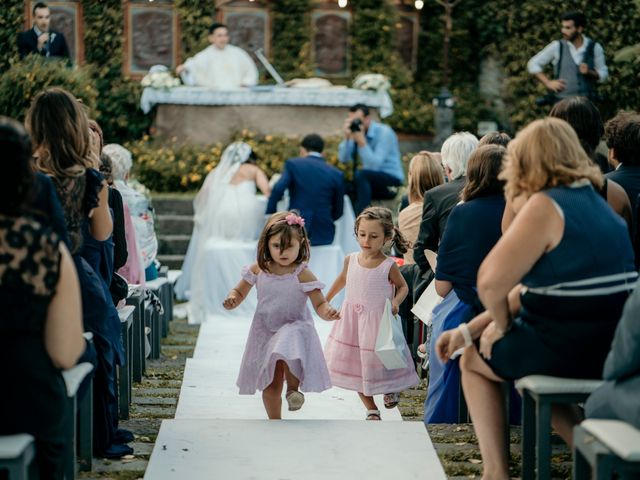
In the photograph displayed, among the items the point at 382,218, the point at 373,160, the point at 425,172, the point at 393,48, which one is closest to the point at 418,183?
the point at 425,172

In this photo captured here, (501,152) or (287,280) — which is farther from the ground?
(501,152)

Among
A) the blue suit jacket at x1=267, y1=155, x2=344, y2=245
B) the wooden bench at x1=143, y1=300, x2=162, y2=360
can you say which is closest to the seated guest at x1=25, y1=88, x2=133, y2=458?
the wooden bench at x1=143, y1=300, x2=162, y2=360

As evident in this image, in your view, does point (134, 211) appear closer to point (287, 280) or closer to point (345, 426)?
point (287, 280)

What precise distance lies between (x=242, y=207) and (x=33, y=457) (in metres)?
7.68

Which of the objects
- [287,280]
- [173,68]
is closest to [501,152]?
[287,280]

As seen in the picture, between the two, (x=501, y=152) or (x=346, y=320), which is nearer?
(x=501, y=152)

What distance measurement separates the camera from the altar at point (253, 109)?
15.0 m

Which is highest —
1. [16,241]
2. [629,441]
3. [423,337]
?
[16,241]

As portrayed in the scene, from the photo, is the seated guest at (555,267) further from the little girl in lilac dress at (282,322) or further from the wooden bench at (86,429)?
the little girl in lilac dress at (282,322)

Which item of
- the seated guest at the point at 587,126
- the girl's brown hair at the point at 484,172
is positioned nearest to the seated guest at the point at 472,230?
the girl's brown hair at the point at 484,172

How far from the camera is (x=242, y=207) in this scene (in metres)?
11.4

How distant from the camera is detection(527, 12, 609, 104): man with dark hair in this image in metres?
13.0

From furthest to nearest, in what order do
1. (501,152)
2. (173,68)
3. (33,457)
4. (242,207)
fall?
(173,68) < (242,207) < (501,152) < (33,457)

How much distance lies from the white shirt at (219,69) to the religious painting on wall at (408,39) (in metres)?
3.75
